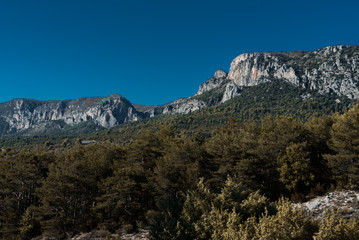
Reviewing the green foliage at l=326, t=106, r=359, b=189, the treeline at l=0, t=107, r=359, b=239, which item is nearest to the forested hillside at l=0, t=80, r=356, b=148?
the treeline at l=0, t=107, r=359, b=239

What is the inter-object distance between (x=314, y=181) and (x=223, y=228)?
18069 millimetres

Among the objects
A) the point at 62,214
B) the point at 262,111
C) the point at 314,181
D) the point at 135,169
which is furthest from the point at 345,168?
the point at 262,111

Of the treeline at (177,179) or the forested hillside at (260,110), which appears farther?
the forested hillside at (260,110)

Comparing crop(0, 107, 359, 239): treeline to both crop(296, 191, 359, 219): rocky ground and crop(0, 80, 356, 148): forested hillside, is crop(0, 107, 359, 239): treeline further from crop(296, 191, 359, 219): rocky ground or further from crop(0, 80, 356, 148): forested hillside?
crop(0, 80, 356, 148): forested hillside

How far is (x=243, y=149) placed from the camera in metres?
27.7

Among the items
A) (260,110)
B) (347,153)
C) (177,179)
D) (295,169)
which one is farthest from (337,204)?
(260,110)

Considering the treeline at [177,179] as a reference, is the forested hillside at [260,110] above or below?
above

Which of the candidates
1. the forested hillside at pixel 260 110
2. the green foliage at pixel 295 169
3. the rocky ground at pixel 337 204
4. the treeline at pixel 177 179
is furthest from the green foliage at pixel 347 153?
the forested hillside at pixel 260 110

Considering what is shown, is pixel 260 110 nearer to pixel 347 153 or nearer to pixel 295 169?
pixel 347 153

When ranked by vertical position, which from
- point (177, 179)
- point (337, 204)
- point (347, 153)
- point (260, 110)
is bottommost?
point (337, 204)

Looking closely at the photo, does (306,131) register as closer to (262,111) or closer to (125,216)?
(125,216)

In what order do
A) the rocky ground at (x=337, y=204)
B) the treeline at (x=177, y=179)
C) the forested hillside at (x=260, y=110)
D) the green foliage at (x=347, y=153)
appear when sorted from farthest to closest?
the forested hillside at (x=260, y=110), the treeline at (x=177, y=179), the green foliage at (x=347, y=153), the rocky ground at (x=337, y=204)

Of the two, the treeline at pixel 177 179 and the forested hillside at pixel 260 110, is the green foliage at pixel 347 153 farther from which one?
the forested hillside at pixel 260 110

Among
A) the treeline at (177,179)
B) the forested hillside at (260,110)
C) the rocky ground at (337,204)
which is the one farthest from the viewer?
the forested hillside at (260,110)
